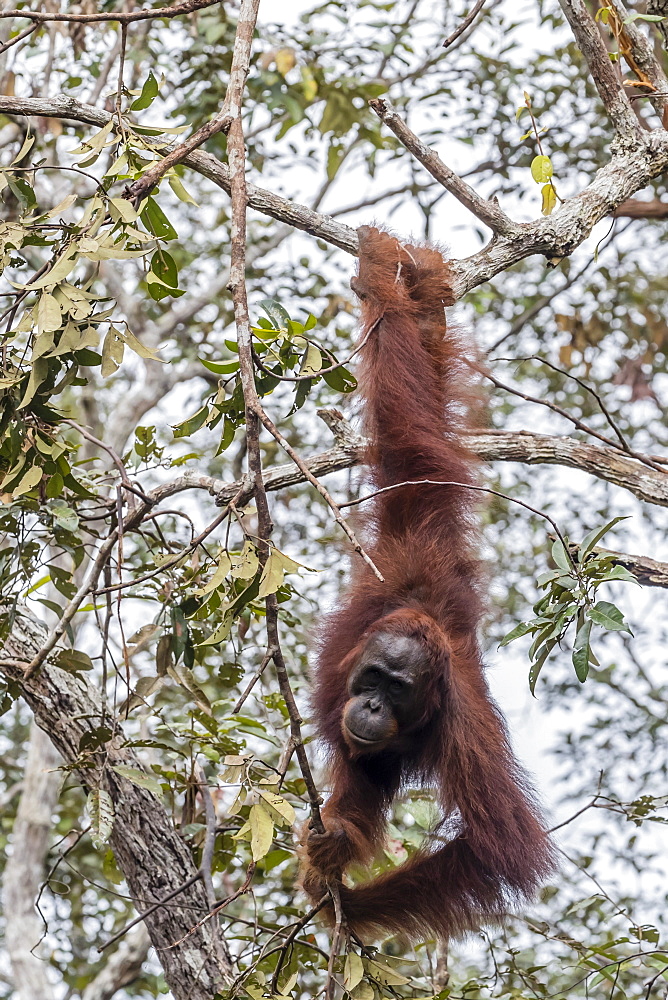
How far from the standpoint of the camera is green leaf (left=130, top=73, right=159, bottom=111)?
2762 millimetres

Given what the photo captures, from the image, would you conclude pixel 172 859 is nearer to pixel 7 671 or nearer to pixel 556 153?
pixel 7 671

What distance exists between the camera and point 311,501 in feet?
22.4

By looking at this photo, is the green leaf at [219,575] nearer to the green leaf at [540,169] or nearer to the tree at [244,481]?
the tree at [244,481]

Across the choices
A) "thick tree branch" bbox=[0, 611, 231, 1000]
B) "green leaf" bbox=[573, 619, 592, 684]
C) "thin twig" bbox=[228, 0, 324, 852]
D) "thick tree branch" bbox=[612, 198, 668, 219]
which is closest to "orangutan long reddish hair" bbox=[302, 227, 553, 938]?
"thick tree branch" bbox=[0, 611, 231, 1000]

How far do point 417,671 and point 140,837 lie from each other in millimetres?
1158

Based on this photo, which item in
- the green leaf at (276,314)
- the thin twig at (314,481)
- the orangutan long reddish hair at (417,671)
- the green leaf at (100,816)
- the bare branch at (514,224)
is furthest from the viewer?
the bare branch at (514,224)

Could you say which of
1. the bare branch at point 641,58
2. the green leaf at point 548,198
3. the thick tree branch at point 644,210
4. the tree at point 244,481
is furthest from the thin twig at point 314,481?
the thick tree branch at point 644,210

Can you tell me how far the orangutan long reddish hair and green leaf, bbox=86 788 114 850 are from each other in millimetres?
676

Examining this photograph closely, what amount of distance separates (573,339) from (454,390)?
3.72 metres

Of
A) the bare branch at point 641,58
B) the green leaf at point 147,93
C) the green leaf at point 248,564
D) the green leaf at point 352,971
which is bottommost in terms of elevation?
the green leaf at point 352,971

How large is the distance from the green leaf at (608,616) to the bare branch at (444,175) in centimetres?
157

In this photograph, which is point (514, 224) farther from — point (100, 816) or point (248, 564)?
point (100, 816)

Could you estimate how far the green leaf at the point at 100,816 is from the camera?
279 cm

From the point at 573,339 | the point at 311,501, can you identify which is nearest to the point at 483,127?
the point at 573,339
